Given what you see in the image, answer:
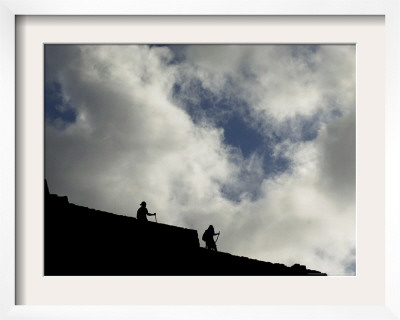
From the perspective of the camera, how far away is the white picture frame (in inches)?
65.1

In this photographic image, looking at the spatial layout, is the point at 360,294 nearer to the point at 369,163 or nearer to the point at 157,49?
the point at 369,163

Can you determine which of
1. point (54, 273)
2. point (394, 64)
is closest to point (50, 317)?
point (54, 273)

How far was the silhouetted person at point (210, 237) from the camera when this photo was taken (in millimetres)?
2714

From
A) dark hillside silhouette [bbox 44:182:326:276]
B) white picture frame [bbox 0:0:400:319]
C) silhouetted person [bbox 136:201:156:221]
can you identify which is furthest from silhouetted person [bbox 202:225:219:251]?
white picture frame [bbox 0:0:400:319]

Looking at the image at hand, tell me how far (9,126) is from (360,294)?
142 centimetres

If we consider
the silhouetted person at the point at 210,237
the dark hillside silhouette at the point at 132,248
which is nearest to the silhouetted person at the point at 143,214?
the dark hillside silhouette at the point at 132,248

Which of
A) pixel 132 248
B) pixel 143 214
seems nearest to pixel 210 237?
pixel 143 214

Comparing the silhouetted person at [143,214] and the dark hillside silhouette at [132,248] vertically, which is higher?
the silhouetted person at [143,214]

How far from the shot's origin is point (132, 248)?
3363 millimetres
